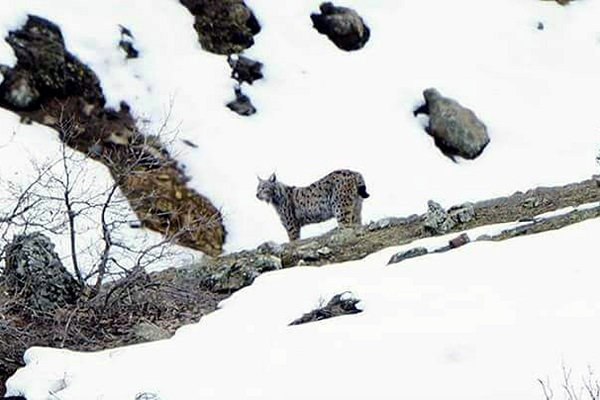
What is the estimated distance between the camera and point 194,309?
32.3 ft

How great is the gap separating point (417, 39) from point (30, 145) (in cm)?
1105

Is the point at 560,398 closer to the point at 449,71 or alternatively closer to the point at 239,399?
the point at 239,399

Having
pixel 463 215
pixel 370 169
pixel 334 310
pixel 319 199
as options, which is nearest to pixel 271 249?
pixel 463 215

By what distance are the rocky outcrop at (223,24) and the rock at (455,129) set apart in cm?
426

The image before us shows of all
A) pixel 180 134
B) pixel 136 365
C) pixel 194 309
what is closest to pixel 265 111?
pixel 180 134

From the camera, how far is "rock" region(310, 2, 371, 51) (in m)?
24.9

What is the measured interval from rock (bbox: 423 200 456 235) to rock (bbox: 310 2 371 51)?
13.2 metres

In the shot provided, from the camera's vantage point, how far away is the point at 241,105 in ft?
71.2

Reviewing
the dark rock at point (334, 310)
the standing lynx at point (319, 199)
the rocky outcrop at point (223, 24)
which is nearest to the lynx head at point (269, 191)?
the standing lynx at point (319, 199)

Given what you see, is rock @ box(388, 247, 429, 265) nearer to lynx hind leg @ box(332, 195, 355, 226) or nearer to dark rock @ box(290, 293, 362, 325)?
dark rock @ box(290, 293, 362, 325)

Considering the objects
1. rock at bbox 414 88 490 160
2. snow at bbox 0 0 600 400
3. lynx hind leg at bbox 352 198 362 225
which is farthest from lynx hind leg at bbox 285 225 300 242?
rock at bbox 414 88 490 160

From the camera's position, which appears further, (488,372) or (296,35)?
(296,35)

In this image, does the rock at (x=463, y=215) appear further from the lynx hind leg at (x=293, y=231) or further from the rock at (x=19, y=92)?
the rock at (x=19, y=92)

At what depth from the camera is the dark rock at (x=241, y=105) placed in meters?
21.6
